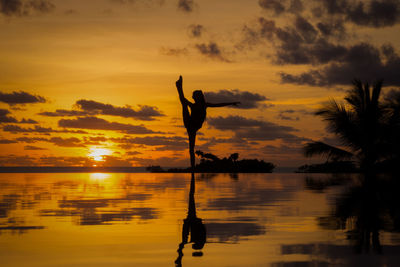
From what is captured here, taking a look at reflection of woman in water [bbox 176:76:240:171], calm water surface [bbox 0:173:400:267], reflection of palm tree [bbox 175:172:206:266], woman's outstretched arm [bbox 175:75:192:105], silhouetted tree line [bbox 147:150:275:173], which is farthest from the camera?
silhouetted tree line [bbox 147:150:275:173]

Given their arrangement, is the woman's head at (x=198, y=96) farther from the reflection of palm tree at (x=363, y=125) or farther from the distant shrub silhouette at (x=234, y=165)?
the distant shrub silhouette at (x=234, y=165)

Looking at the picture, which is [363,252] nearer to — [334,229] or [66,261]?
[334,229]

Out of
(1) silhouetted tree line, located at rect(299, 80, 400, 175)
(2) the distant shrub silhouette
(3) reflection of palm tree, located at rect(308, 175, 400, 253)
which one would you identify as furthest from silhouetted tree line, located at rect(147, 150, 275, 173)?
(3) reflection of palm tree, located at rect(308, 175, 400, 253)

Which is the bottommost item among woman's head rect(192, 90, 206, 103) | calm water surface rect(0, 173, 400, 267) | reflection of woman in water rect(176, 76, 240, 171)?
calm water surface rect(0, 173, 400, 267)

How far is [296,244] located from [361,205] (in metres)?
4.84

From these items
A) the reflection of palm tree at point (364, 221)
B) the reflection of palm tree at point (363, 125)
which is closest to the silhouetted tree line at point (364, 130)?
the reflection of palm tree at point (363, 125)

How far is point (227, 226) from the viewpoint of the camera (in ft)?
20.3

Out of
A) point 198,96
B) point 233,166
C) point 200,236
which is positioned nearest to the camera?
point 200,236

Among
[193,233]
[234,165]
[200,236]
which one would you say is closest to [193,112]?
[193,233]

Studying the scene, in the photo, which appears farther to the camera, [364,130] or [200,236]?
[364,130]

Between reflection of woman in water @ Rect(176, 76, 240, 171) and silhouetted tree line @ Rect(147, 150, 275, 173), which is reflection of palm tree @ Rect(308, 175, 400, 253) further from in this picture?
silhouetted tree line @ Rect(147, 150, 275, 173)

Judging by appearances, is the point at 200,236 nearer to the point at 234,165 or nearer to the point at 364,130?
the point at 364,130

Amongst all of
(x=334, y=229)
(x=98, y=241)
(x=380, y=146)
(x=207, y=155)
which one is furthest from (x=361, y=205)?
(x=207, y=155)

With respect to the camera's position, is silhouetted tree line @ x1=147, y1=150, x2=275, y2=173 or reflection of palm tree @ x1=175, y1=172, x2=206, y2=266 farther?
silhouetted tree line @ x1=147, y1=150, x2=275, y2=173
